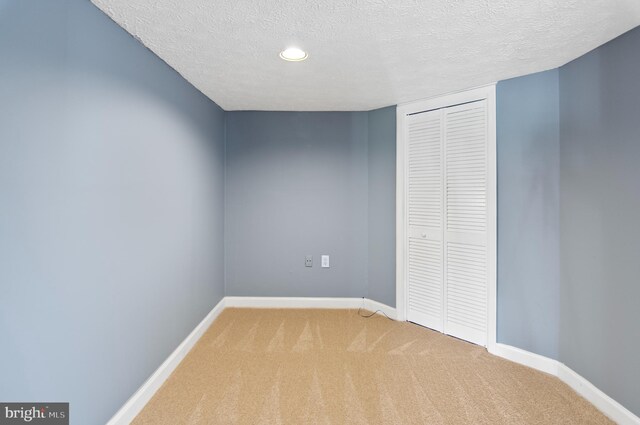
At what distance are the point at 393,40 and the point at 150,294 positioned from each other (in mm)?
2096

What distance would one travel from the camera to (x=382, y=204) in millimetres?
3260

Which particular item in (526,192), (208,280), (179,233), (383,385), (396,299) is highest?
(526,192)

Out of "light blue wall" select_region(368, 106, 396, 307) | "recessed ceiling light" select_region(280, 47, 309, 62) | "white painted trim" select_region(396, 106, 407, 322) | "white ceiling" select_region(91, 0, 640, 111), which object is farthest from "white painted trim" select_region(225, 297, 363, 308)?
"recessed ceiling light" select_region(280, 47, 309, 62)

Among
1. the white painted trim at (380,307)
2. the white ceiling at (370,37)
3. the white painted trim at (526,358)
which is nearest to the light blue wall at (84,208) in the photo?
the white ceiling at (370,37)

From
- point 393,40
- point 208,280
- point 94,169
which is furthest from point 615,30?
point 208,280

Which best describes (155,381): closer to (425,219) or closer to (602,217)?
(425,219)

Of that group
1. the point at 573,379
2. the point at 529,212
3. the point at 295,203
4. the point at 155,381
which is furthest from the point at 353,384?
the point at 295,203

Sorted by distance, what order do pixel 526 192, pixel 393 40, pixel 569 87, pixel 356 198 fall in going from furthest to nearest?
pixel 356 198 < pixel 526 192 < pixel 569 87 < pixel 393 40

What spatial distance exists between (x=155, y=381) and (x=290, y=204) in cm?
202

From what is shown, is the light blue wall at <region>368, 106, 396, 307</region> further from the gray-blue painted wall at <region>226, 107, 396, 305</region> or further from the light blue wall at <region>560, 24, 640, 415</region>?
the light blue wall at <region>560, 24, 640, 415</region>

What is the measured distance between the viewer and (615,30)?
5.54 feet

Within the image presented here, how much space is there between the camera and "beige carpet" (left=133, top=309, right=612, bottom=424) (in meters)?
1.76

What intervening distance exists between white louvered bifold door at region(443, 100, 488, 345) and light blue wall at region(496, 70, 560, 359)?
13 centimetres

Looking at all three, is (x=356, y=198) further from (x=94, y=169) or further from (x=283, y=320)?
(x=94, y=169)
